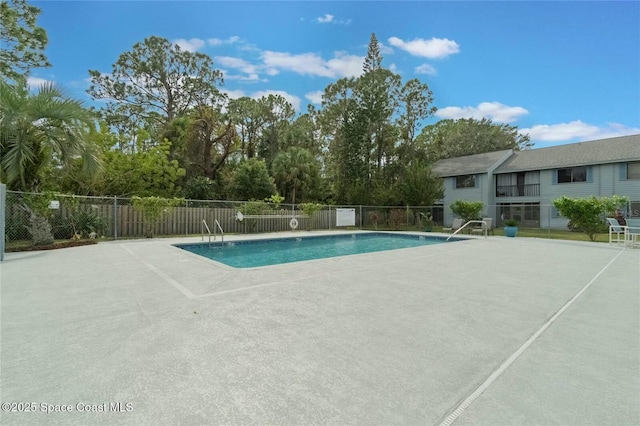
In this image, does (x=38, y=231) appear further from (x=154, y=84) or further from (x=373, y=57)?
(x=373, y=57)

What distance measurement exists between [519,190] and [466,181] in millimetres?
3678

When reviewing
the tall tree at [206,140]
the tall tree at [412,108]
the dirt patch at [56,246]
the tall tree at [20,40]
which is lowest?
the dirt patch at [56,246]

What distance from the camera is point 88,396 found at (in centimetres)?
188

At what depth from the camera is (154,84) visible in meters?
26.2

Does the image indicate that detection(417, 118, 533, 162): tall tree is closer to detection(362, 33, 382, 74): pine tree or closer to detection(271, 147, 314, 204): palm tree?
detection(362, 33, 382, 74): pine tree

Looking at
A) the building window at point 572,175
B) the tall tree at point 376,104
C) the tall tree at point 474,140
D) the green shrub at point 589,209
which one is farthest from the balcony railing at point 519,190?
the tall tree at point 376,104

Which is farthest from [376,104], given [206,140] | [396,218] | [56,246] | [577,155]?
[56,246]

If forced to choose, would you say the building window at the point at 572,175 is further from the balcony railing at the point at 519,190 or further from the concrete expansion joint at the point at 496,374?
the concrete expansion joint at the point at 496,374

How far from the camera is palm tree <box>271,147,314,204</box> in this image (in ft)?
78.1

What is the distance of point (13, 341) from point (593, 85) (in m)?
19.9

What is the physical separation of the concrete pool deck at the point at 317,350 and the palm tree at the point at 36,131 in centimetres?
569

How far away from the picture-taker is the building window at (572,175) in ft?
64.5

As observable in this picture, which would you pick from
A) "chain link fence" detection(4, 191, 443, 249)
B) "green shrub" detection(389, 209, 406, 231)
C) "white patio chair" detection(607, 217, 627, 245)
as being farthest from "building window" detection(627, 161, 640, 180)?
"green shrub" detection(389, 209, 406, 231)

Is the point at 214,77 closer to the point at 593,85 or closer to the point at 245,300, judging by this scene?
the point at 593,85
